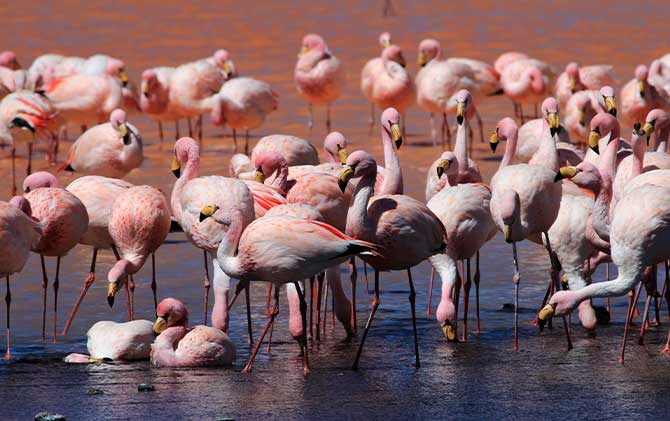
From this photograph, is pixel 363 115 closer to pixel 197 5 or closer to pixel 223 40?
pixel 223 40

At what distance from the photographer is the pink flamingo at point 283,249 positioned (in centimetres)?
740

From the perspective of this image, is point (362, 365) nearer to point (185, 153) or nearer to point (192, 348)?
point (192, 348)

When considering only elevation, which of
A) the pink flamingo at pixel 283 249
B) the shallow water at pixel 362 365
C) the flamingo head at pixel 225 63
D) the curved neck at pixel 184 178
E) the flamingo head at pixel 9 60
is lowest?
the shallow water at pixel 362 365

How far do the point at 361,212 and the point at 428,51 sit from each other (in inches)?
450

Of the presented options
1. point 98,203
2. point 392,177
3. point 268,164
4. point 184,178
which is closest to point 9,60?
point 98,203

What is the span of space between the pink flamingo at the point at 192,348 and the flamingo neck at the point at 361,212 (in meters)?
1.01

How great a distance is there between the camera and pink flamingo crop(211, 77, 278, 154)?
16.5m

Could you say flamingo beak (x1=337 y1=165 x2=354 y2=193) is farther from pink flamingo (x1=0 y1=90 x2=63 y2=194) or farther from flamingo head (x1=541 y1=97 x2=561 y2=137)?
pink flamingo (x1=0 y1=90 x2=63 y2=194)

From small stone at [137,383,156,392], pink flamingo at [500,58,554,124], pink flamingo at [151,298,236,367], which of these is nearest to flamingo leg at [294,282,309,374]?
pink flamingo at [151,298,236,367]

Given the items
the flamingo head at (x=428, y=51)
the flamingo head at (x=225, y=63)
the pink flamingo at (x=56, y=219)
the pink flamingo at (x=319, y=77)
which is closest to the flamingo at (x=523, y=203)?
the pink flamingo at (x=56, y=219)

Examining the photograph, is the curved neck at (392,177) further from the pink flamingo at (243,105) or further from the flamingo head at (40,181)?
the pink flamingo at (243,105)

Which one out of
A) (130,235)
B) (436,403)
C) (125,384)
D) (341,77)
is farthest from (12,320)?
(341,77)

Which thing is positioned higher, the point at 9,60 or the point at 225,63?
the point at 9,60

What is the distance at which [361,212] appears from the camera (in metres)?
7.85
